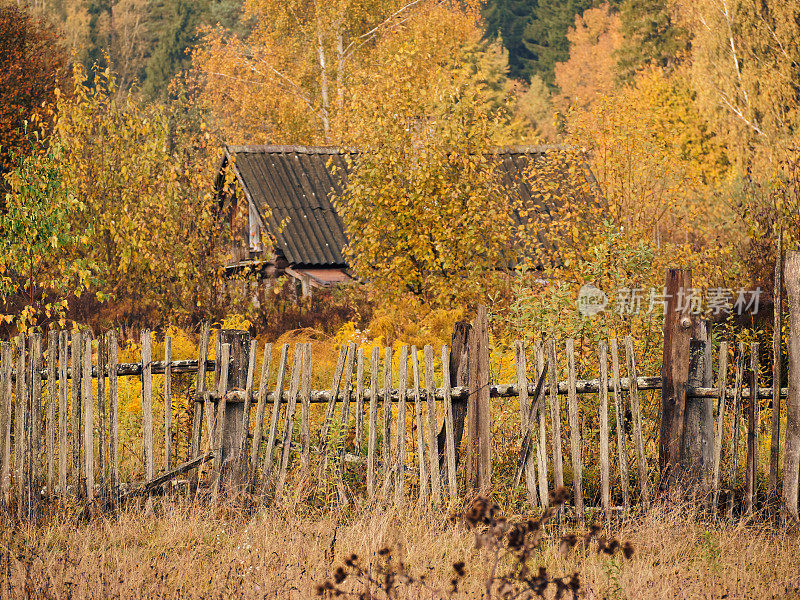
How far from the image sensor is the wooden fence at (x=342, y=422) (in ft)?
19.4

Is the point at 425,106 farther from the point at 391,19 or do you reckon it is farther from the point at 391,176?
the point at 391,19

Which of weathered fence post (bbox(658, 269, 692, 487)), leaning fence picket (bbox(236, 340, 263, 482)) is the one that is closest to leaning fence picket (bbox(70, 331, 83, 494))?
leaning fence picket (bbox(236, 340, 263, 482))

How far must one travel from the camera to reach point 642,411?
709cm

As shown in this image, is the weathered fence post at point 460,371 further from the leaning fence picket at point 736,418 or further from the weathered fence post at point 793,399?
the weathered fence post at point 793,399

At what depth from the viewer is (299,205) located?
19.6 meters

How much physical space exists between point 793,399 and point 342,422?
295 centimetres

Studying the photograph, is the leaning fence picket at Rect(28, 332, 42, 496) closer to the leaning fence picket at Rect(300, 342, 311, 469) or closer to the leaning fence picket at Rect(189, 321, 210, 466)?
the leaning fence picket at Rect(189, 321, 210, 466)

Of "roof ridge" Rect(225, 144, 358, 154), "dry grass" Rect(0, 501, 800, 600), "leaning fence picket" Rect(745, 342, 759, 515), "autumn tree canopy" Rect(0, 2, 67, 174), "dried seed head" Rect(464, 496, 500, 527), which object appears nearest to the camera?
"dried seed head" Rect(464, 496, 500, 527)

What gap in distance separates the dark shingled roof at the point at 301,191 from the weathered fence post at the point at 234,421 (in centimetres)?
1227

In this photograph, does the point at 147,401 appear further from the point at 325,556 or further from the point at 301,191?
the point at 301,191

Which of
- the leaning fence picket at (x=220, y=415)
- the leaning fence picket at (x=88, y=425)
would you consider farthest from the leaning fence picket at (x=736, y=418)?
the leaning fence picket at (x=88, y=425)

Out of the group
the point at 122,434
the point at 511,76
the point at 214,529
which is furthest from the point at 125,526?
the point at 511,76

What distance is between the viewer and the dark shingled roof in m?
18.9

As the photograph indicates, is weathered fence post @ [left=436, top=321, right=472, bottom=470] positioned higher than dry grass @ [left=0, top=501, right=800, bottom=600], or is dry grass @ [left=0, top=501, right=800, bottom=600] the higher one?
weathered fence post @ [left=436, top=321, right=472, bottom=470]
